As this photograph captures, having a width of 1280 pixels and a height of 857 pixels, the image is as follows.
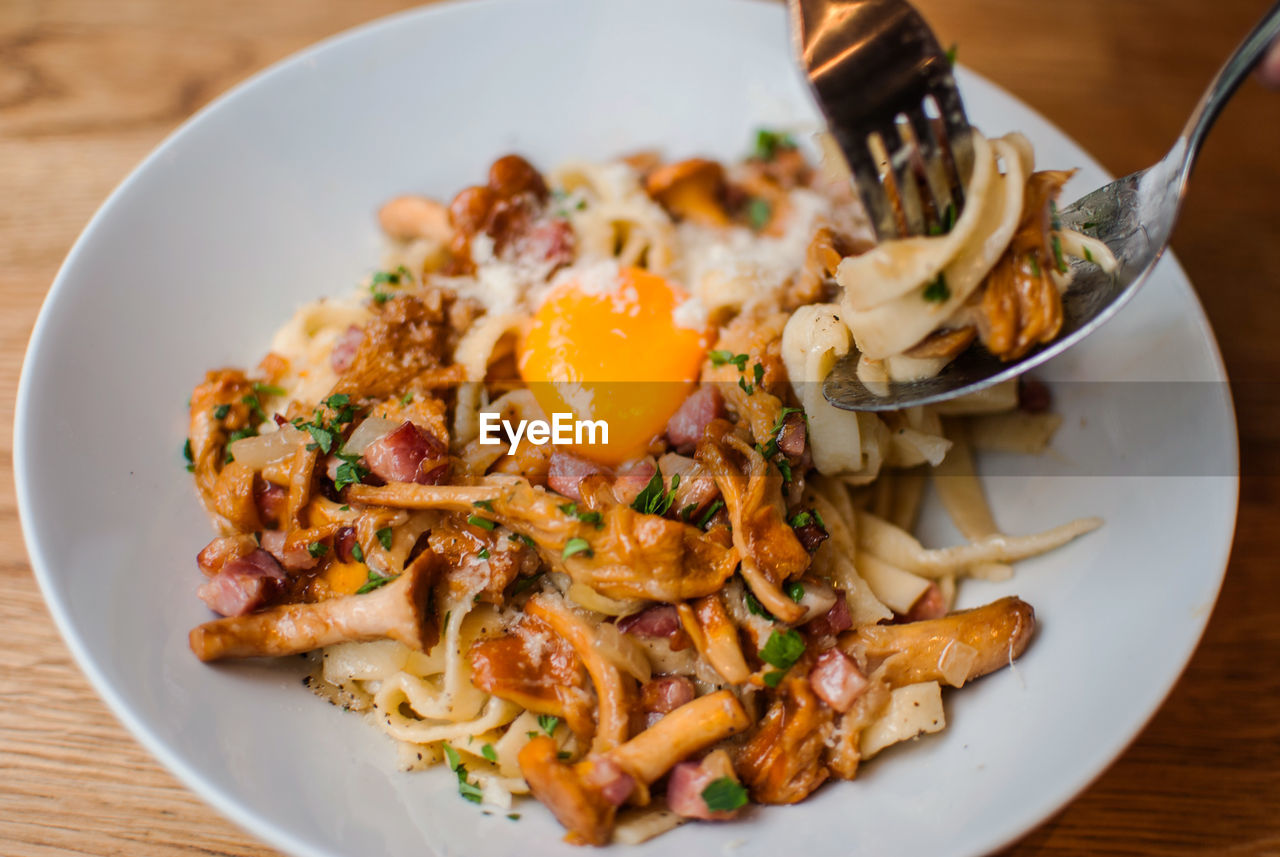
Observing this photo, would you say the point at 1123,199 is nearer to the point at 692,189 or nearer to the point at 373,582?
the point at 692,189

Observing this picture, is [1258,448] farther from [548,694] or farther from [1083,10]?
[548,694]

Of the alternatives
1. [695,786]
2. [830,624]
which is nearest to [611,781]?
[695,786]

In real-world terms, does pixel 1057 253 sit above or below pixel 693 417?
above

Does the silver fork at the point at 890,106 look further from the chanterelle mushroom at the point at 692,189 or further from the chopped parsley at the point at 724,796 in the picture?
the chopped parsley at the point at 724,796

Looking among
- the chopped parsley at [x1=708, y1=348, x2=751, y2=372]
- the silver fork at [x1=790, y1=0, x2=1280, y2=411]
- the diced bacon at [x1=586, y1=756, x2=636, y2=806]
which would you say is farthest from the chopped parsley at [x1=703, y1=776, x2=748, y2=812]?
the chopped parsley at [x1=708, y1=348, x2=751, y2=372]

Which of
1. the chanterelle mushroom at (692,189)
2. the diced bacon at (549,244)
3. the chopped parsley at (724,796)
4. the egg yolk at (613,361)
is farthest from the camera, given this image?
the chanterelle mushroom at (692,189)

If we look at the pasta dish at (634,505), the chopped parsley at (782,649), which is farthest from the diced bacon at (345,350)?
the chopped parsley at (782,649)
